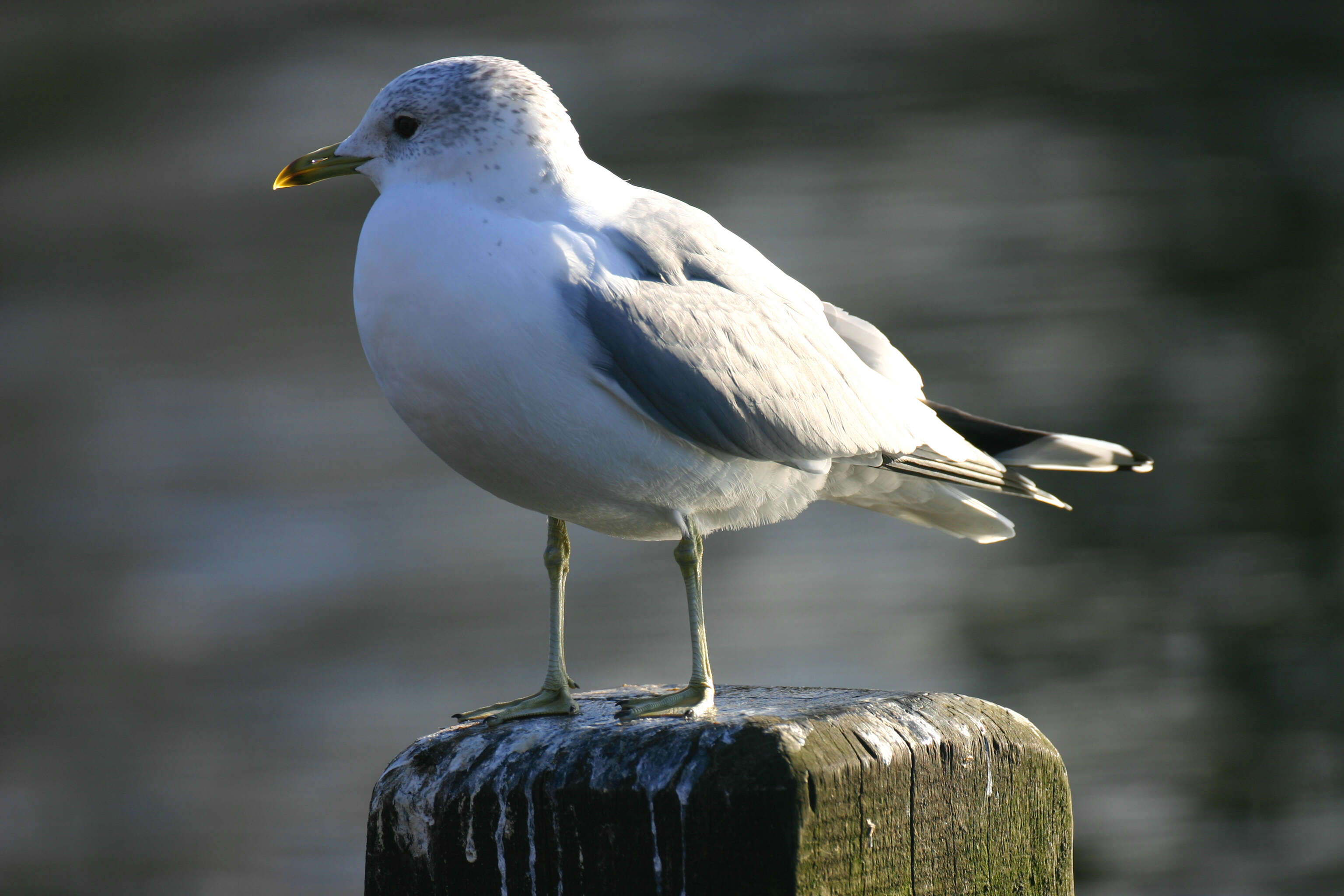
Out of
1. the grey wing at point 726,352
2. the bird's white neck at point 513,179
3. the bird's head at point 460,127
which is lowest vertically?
the grey wing at point 726,352

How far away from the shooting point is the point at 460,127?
1188 mm

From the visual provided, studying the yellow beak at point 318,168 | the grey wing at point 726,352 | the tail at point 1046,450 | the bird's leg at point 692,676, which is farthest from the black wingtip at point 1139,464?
the yellow beak at point 318,168

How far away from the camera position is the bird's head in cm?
119

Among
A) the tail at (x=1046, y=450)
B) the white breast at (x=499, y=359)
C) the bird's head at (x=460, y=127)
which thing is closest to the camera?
the white breast at (x=499, y=359)

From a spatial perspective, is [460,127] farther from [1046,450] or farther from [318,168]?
[1046,450]

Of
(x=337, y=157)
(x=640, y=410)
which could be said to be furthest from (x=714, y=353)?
(x=337, y=157)

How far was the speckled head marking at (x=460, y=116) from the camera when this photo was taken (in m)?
1.19

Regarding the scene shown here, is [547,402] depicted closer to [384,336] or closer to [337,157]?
[384,336]

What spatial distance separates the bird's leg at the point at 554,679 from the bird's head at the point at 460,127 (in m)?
0.39

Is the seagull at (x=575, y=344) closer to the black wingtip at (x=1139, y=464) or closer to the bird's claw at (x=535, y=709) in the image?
the bird's claw at (x=535, y=709)

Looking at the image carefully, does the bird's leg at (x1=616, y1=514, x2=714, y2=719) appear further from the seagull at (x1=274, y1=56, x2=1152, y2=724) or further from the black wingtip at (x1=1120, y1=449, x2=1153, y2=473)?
the black wingtip at (x1=1120, y1=449, x2=1153, y2=473)

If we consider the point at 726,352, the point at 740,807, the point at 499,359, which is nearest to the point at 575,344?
the point at 499,359

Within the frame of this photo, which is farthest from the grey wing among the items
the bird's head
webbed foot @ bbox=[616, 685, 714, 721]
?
webbed foot @ bbox=[616, 685, 714, 721]

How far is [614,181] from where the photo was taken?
131cm
